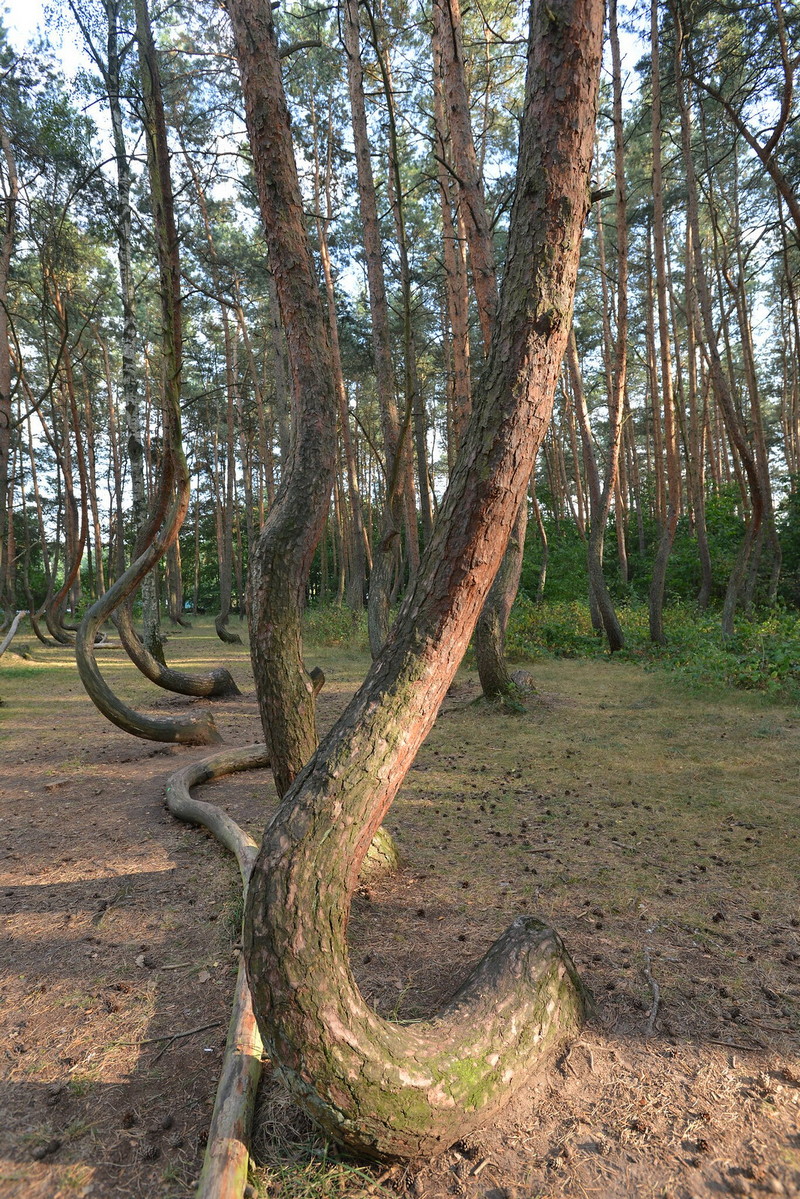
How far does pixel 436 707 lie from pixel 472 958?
1.35 meters

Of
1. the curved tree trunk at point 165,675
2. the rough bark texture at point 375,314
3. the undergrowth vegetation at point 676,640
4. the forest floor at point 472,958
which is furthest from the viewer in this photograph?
the undergrowth vegetation at point 676,640

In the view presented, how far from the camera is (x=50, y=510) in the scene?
110 feet

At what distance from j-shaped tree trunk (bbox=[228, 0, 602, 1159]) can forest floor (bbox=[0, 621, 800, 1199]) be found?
18cm


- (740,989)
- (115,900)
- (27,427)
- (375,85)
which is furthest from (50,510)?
(740,989)

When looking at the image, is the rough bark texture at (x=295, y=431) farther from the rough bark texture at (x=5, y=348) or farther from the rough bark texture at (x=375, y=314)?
the rough bark texture at (x=5, y=348)

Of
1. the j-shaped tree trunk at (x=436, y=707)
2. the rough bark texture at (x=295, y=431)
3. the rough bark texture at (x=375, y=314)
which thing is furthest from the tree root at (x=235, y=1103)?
the rough bark texture at (x=375, y=314)

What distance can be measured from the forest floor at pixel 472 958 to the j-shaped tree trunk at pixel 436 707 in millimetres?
180

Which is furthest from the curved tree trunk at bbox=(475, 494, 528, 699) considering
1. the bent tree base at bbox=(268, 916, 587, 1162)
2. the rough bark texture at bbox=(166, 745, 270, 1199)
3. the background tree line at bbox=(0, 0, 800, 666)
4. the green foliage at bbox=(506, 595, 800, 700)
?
the rough bark texture at bbox=(166, 745, 270, 1199)

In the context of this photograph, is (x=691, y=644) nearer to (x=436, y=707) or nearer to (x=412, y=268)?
(x=436, y=707)

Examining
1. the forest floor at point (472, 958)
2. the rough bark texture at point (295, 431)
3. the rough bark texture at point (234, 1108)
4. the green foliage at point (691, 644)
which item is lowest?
the forest floor at point (472, 958)

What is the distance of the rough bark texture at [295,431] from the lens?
138 inches

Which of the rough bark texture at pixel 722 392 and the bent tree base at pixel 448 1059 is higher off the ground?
the rough bark texture at pixel 722 392

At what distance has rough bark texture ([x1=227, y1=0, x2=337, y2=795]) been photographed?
3514 millimetres

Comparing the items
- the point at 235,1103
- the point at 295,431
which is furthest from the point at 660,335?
the point at 235,1103
